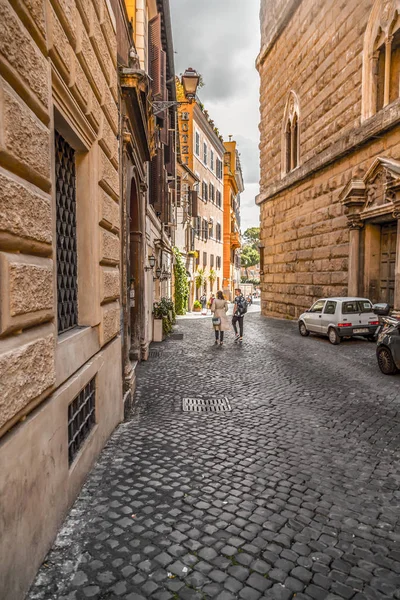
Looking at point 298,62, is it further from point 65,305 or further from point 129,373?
point 65,305

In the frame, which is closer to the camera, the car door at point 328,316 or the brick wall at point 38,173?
the brick wall at point 38,173

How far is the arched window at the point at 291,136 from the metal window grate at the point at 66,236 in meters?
16.9

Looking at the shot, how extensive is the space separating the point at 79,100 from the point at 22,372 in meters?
Result: 2.53

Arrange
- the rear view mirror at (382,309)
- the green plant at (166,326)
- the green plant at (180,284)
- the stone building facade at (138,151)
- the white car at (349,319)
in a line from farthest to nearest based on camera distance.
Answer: the green plant at (180,284) < the green plant at (166,326) < the white car at (349,319) < the rear view mirror at (382,309) < the stone building facade at (138,151)

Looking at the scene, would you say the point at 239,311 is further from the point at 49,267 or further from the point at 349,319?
the point at 49,267

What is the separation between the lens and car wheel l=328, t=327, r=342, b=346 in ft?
41.8

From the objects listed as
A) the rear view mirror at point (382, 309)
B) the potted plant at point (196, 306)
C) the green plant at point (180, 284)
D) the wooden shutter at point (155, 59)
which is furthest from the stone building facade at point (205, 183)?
the rear view mirror at point (382, 309)

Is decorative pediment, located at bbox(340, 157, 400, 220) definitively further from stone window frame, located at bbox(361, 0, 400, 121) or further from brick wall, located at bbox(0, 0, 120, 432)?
brick wall, located at bbox(0, 0, 120, 432)

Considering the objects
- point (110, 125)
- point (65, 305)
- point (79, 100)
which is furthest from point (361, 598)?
point (110, 125)

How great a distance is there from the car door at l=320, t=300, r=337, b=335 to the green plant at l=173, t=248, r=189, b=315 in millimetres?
12518

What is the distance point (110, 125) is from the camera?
519 centimetres

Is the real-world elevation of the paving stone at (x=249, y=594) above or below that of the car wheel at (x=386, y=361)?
below

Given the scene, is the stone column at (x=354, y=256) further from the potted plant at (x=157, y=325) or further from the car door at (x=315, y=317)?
the potted plant at (x=157, y=325)

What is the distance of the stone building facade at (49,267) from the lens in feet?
7.30
